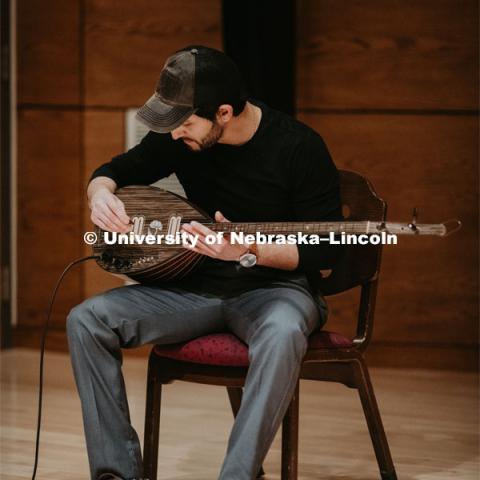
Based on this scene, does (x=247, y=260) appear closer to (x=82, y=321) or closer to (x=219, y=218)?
(x=219, y=218)

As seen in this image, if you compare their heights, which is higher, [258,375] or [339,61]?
[339,61]

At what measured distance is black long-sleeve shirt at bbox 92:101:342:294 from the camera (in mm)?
2557

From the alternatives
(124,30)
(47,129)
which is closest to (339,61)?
(124,30)

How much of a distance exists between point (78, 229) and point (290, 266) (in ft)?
8.34

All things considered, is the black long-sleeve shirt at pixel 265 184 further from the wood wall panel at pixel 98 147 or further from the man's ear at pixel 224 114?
the wood wall panel at pixel 98 147

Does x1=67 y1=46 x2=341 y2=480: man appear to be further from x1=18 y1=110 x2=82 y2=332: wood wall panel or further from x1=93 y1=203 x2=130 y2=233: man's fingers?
x1=18 y1=110 x2=82 y2=332: wood wall panel

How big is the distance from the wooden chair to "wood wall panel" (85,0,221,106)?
204 cm

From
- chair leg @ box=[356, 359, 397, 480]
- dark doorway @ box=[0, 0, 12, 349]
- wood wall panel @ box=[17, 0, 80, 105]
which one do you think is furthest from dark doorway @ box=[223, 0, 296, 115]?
chair leg @ box=[356, 359, 397, 480]

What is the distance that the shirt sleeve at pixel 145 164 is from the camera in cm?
276

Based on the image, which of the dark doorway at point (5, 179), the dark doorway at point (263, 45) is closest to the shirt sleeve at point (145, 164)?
the dark doorway at point (263, 45)

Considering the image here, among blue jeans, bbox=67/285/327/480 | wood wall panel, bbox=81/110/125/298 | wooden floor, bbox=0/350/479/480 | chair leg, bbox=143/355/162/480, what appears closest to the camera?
blue jeans, bbox=67/285/327/480

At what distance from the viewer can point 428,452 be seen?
3150mm

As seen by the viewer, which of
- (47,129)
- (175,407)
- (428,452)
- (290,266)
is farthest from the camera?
(47,129)

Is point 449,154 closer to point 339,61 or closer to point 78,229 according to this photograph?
point 339,61
